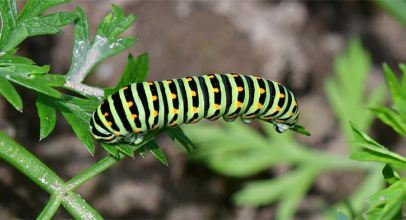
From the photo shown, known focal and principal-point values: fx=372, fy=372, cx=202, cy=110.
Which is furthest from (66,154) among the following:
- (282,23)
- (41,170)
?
(282,23)

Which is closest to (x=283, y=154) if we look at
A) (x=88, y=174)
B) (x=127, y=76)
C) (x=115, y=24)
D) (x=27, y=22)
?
(x=127, y=76)

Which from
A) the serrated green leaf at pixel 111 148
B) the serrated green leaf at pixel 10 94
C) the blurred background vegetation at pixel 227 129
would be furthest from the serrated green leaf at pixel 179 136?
the blurred background vegetation at pixel 227 129

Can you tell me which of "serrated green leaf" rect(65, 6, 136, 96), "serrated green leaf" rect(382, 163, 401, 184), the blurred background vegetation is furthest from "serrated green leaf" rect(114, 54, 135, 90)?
the blurred background vegetation

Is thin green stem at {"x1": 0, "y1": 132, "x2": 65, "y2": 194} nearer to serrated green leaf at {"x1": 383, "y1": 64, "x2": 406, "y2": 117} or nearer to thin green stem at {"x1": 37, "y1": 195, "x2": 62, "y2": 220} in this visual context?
thin green stem at {"x1": 37, "y1": 195, "x2": 62, "y2": 220}

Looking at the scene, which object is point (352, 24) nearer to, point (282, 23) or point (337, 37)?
point (337, 37)

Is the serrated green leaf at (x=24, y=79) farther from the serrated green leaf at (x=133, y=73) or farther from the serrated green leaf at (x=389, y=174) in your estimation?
the serrated green leaf at (x=389, y=174)
